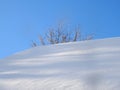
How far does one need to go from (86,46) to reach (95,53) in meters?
0.51

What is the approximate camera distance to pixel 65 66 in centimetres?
238

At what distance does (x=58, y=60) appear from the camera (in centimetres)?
263

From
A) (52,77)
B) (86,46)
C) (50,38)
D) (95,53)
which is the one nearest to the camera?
(52,77)

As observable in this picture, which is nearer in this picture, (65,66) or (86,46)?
(65,66)

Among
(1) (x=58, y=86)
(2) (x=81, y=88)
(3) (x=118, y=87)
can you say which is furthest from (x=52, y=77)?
(3) (x=118, y=87)

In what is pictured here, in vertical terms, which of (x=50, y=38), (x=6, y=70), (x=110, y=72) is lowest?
(x=50, y=38)

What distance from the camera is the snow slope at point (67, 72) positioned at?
186 cm

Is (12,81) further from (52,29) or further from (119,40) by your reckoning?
(52,29)

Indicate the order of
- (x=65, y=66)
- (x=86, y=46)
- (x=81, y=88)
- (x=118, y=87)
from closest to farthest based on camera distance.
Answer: (x=118, y=87)
(x=81, y=88)
(x=65, y=66)
(x=86, y=46)

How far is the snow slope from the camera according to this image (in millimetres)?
1860

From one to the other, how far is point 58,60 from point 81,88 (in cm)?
89

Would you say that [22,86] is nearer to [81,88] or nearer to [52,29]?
[81,88]

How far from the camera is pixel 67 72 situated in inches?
85.3

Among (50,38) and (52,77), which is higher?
(52,77)
